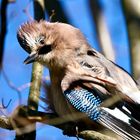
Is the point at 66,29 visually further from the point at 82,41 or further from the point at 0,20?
the point at 0,20

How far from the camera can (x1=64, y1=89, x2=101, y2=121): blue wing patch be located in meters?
4.44

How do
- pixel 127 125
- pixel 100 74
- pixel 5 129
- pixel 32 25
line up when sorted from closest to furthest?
pixel 5 129, pixel 127 125, pixel 100 74, pixel 32 25

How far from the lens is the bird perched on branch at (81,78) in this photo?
173 inches

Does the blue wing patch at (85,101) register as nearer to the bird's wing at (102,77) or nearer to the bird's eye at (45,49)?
the bird's wing at (102,77)

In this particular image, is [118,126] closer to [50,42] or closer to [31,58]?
[31,58]

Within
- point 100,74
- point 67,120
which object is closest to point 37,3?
point 100,74

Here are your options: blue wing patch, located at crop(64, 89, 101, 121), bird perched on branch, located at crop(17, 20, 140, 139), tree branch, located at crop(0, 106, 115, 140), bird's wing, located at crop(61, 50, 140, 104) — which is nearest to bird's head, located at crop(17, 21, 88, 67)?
bird perched on branch, located at crop(17, 20, 140, 139)

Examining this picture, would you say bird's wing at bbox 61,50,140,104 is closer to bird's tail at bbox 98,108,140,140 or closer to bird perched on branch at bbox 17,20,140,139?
bird perched on branch at bbox 17,20,140,139

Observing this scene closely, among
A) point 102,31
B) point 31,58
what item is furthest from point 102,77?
point 102,31

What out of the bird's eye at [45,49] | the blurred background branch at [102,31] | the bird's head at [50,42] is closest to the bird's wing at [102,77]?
the bird's head at [50,42]

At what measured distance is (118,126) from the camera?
434cm

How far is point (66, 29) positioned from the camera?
5254 mm

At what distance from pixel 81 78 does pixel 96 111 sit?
41 centimetres

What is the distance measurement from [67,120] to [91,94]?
1.38 feet
